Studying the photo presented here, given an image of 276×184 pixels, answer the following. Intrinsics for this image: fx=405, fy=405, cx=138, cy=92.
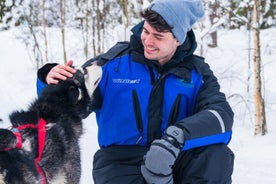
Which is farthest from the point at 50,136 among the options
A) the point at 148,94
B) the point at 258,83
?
the point at 258,83

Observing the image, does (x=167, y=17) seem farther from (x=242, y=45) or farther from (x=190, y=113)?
(x=242, y=45)

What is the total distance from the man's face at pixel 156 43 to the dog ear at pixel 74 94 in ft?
1.60

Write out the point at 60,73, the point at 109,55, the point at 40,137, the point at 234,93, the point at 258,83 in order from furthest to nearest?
the point at 234,93, the point at 258,83, the point at 109,55, the point at 60,73, the point at 40,137

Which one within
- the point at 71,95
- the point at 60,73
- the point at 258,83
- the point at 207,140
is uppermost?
the point at 60,73

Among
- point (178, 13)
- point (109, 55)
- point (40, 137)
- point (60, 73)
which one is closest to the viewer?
point (40, 137)

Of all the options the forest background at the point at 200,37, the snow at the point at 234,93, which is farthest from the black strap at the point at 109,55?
the forest background at the point at 200,37

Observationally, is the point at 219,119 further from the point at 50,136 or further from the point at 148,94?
the point at 50,136

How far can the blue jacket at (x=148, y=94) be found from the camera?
2359 millimetres

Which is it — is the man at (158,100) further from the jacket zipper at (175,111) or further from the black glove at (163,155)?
the black glove at (163,155)

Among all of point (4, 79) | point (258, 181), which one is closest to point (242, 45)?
point (4, 79)

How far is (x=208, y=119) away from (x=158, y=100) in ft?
1.14

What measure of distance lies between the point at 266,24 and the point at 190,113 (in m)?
16.0

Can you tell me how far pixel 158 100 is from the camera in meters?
2.35

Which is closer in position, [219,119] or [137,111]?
[219,119]
